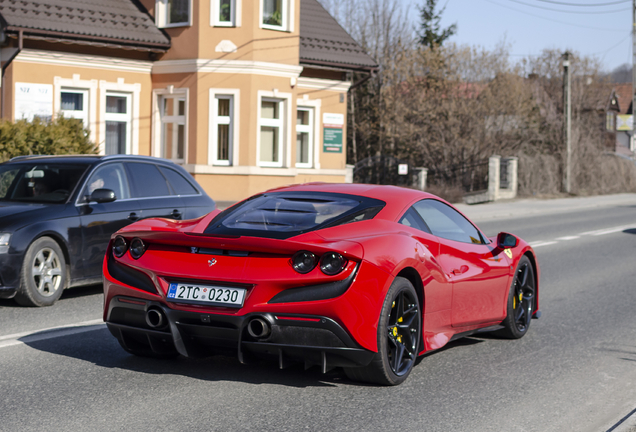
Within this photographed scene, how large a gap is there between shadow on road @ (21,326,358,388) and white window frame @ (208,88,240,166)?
17186mm

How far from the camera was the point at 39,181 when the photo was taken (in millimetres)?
8977

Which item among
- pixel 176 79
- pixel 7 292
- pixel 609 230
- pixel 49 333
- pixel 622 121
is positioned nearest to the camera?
pixel 49 333

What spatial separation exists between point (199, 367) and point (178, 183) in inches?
183

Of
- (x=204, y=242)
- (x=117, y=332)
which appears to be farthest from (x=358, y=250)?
(x=117, y=332)

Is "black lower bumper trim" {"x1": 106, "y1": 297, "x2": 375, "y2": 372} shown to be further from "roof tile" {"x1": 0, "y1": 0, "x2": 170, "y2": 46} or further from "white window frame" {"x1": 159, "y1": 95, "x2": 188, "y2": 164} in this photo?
"white window frame" {"x1": 159, "y1": 95, "x2": 188, "y2": 164}

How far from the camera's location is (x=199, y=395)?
4.94m

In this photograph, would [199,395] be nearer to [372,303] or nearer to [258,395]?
Answer: [258,395]

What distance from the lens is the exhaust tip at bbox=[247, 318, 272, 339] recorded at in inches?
187

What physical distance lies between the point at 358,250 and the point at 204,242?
37.6 inches

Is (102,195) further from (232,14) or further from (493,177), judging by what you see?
(493,177)

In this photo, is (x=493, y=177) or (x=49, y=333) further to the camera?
(x=493, y=177)

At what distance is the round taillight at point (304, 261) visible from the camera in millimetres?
4770

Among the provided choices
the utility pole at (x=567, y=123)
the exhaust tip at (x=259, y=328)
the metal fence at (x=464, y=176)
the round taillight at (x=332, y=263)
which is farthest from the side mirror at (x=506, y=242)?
the utility pole at (x=567, y=123)

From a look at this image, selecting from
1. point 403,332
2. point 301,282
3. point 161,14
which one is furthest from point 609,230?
point 301,282
